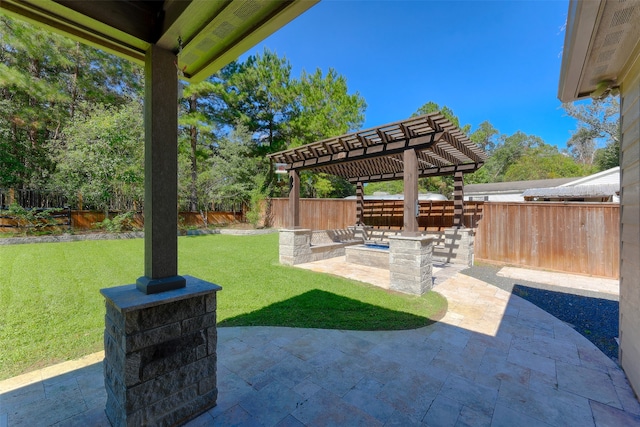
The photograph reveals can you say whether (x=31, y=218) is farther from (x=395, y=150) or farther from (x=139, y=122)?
(x=395, y=150)

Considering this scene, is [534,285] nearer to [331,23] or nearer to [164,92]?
[164,92]

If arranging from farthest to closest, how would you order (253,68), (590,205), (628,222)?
(253,68) < (590,205) < (628,222)

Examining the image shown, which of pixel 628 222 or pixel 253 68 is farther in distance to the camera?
pixel 253 68

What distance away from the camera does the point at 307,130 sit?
1661 centimetres

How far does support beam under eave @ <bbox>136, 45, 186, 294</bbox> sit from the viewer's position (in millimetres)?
1715

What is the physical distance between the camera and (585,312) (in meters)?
4.02

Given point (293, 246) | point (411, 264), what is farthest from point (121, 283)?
point (411, 264)

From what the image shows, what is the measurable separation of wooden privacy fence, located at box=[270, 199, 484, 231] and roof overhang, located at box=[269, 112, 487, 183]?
1.09 metres

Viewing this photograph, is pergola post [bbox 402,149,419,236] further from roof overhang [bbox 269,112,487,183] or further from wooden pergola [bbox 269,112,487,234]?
roof overhang [bbox 269,112,487,183]

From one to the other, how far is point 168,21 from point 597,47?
9.86 feet

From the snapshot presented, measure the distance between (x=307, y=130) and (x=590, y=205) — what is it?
1365 centimetres

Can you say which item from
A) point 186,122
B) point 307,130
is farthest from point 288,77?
point 186,122

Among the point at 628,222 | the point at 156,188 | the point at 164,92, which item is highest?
the point at 164,92

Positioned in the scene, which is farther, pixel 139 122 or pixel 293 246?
pixel 139 122
